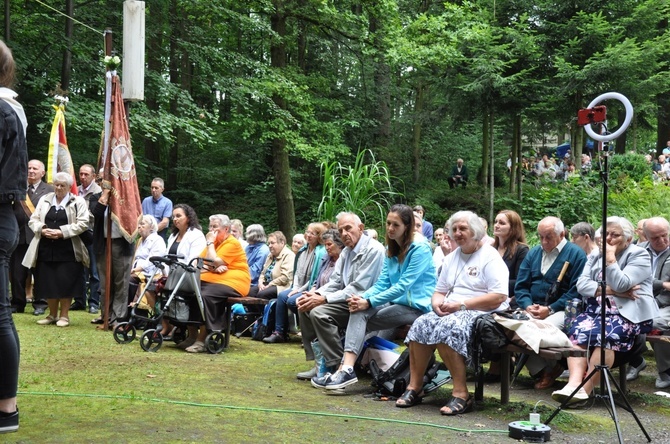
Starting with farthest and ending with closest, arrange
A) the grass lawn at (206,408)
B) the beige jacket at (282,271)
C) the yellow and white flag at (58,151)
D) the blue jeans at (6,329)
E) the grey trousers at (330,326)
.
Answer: the yellow and white flag at (58,151)
the beige jacket at (282,271)
the grey trousers at (330,326)
the grass lawn at (206,408)
the blue jeans at (6,329)

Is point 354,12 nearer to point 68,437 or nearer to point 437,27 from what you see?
point 437,27

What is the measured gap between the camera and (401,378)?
6.13 m

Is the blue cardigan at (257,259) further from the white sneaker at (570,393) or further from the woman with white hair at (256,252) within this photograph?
the white sneaker at (570,393)

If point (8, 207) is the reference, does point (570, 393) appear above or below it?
below

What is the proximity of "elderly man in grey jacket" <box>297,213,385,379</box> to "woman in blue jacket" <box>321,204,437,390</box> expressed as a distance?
0.55 feet

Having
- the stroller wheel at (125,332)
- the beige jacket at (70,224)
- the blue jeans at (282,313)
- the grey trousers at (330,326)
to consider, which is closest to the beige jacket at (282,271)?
the blue jeans at (282,313)

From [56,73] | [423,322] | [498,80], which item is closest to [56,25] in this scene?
[56,73]

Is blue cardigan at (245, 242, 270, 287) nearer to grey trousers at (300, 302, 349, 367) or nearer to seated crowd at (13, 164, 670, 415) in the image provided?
seated crowd at (13, 164, 670, 415)

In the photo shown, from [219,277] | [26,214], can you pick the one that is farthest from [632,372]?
[26,214]

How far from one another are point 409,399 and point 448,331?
607mm

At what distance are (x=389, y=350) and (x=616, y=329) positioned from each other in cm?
185

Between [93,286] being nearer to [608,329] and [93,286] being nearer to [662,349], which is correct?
[608,329]

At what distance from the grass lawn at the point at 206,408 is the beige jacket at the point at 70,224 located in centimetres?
174

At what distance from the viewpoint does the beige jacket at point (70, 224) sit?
9.17m
